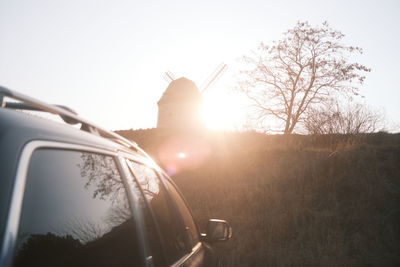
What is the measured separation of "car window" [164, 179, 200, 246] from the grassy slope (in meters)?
5.98

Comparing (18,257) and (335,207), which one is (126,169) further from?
(335,207)

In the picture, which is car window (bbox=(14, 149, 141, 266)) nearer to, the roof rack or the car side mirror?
the roof rack

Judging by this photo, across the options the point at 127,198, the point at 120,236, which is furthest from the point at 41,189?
the point at 127,198

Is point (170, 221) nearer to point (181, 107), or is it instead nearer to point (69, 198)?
point (69, 198)

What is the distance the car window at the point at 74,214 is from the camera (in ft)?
3.43

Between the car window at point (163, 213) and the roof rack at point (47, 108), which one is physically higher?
the roof rack at point (47, 108)

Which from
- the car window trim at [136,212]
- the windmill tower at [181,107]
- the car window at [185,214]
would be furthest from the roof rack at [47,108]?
the windmill tower at [181,107]

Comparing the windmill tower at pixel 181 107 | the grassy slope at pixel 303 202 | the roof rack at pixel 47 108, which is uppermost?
the windmill tower at pixel 181 107

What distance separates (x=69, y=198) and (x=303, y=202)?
13330 mm

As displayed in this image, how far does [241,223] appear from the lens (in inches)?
480

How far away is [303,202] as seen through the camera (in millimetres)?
13680

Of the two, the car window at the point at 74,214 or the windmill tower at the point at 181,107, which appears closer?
the car window at the point at 74,214

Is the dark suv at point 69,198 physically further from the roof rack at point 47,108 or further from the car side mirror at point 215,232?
the car side mirror at point 215,232

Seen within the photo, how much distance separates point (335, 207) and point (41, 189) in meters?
13.3
